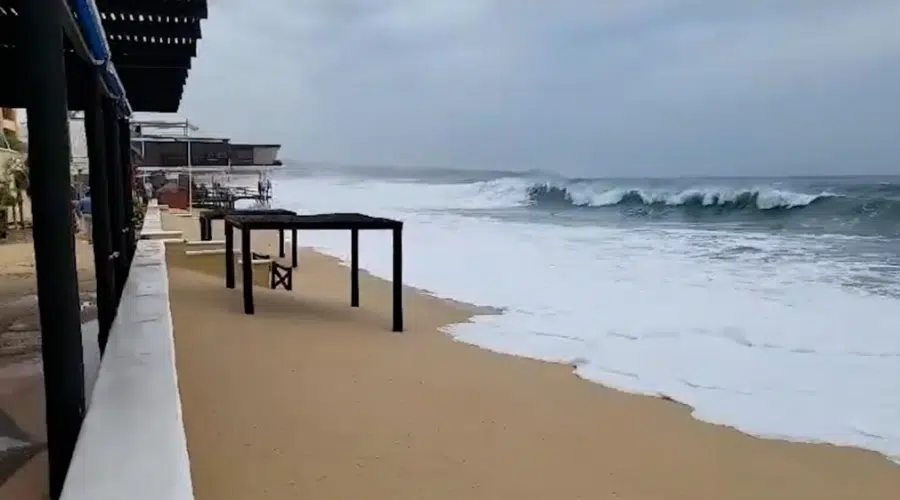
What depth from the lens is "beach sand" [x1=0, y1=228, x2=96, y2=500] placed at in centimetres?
307

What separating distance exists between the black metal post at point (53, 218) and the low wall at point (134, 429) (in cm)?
10

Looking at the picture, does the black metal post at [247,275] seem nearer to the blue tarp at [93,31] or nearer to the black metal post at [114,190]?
the black metal post at [114,190]

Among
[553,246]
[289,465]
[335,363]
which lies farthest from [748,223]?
[289,465]

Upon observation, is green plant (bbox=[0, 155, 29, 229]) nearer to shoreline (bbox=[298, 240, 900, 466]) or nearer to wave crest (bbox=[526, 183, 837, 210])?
shoreline (bbox=[298, 240, 900, 466])

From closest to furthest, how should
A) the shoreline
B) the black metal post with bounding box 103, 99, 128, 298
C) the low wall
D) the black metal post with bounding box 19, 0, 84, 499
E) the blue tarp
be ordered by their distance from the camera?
the low wall < the black metal post with bounding box 19, 0, 84, 499 < the blue tarp < the shoreline < the black metal post with bounding box 103, 99, 128, 298

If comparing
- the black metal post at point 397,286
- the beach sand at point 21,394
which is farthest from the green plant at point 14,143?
the black metal post at point 397,286

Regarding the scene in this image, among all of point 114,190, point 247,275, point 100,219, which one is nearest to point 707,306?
point 247,275

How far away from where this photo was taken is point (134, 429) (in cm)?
187

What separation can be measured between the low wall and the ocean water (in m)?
3.85

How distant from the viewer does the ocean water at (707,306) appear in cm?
571

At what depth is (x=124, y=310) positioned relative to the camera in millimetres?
3559

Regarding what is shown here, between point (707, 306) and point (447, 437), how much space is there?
6143 millimetres

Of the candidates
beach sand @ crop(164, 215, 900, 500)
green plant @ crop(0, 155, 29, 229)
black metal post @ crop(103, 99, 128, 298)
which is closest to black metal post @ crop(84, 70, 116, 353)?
beach sand @ crop(164, 215, 900, 500)

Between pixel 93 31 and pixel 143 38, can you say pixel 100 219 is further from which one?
pixel 143 38
